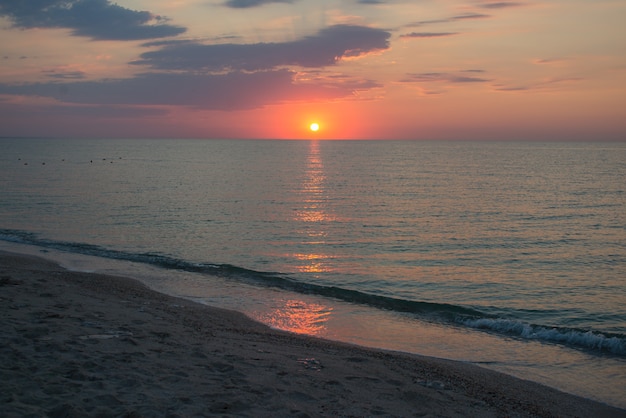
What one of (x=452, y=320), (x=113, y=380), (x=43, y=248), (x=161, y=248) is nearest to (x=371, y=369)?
(x=113, y=380)

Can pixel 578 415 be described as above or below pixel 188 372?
below

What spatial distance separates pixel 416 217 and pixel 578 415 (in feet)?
91.2

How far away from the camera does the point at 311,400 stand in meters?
8.38

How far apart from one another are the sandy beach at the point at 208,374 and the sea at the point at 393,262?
6.19 ft

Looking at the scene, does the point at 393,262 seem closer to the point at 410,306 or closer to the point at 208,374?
the point at 410,306

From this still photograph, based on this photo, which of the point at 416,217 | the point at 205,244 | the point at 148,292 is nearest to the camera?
the point at 148,292

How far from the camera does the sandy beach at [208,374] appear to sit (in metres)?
7.71

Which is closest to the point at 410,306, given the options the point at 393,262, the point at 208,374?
the point at 393,262

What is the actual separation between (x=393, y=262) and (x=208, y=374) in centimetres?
1574

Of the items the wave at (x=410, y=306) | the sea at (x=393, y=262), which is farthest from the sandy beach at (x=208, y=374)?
the wave at (x=410, y=306)

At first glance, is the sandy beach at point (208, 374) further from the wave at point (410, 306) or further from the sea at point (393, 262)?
the wave at point (410, 306)

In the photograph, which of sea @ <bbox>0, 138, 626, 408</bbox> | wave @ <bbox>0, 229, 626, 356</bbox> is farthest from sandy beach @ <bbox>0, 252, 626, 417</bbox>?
wave @ <bbox>0, 229, 626, 356</bbox>

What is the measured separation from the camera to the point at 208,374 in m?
9.08

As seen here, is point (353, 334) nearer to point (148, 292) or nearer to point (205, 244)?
point (148, 292)
